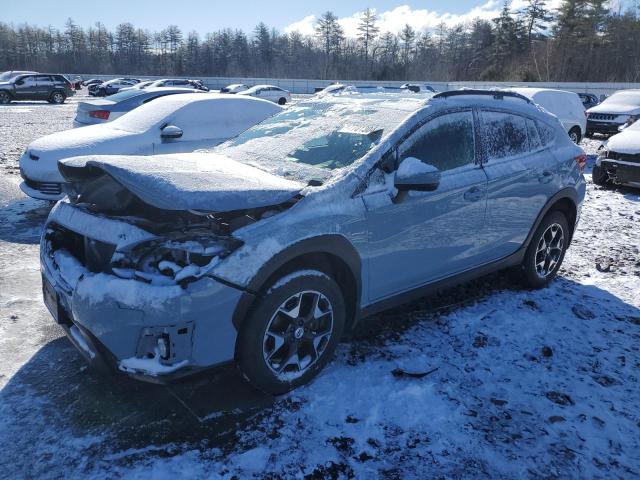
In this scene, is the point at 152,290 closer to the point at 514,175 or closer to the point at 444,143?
the point at 444,143

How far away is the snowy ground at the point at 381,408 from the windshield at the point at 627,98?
16.3 metres

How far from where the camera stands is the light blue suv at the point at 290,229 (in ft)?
8.29

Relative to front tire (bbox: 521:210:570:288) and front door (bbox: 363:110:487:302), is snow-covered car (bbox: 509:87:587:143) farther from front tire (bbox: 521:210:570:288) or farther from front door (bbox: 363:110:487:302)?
front door (bbox: 363:110:487:302)

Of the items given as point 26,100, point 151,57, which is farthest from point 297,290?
point 151,57

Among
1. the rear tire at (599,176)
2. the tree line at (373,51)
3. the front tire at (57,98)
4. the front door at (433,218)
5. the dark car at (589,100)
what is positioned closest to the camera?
the front door at (433,218)

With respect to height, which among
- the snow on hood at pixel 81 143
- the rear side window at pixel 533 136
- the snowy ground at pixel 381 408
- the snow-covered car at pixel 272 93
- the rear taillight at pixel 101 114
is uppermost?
the snow-covered car at pixel 272 93

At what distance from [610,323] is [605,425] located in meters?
1.51

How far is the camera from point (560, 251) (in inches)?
193

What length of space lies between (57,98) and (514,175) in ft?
106

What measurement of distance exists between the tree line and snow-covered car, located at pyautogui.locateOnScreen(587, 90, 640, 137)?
131 feet

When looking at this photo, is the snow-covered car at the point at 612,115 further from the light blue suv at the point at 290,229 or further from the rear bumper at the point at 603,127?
the light blue suv at the point at 290,229

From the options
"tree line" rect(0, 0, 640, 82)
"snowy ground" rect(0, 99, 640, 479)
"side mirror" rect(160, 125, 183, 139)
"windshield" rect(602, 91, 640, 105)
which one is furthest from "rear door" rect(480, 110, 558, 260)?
"tree line" rect(0, 0, 640, 82)

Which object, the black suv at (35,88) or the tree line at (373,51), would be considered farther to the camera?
the tree line at (373,51)

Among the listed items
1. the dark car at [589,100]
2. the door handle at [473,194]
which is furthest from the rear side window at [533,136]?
the dark car at [589,100]
